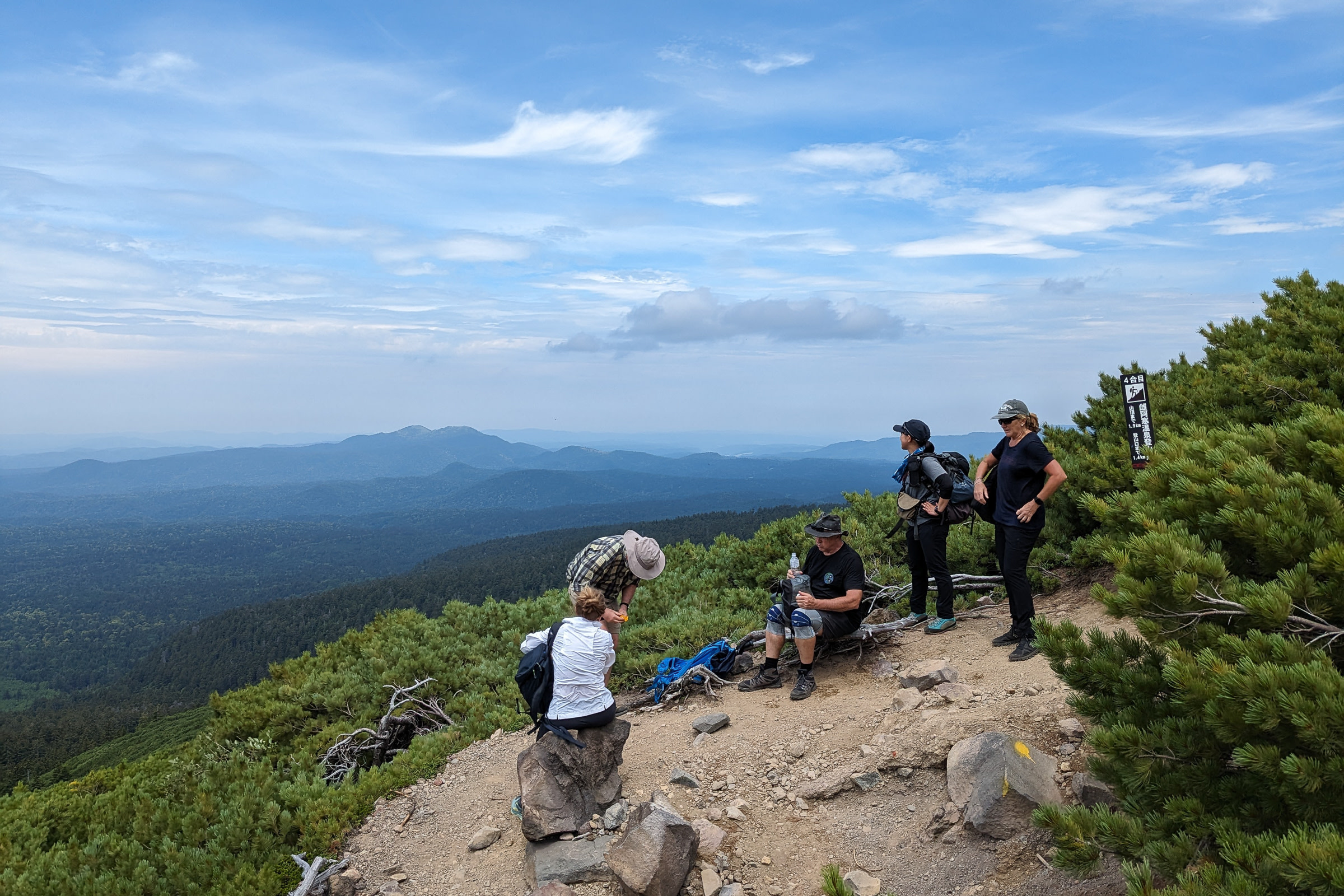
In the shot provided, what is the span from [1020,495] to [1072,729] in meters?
2.15

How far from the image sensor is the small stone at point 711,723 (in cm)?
655

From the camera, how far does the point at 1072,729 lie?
509cm

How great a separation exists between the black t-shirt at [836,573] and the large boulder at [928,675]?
2.62ft

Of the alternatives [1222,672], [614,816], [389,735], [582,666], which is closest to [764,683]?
[614,816]

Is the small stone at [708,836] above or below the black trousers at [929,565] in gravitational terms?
below

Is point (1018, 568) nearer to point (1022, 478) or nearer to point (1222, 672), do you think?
point (1022, 478)

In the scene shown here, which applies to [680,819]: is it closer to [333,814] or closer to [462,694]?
[333,814]

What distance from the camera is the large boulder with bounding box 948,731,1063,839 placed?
4359mm

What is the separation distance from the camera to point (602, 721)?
5.55 metres

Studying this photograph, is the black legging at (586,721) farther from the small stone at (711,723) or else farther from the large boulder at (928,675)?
the large boulder at (928,675)

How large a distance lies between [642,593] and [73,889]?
7965mm

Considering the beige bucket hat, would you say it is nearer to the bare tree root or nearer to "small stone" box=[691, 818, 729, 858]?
"small stone" box=[691, 818, 729, 858]

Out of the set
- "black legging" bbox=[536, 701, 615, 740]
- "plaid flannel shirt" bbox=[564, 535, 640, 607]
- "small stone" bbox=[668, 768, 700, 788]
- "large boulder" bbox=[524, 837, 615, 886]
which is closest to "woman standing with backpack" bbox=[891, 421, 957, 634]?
"plaid flannel shirt" bbox=[564, 535, 640, 607]

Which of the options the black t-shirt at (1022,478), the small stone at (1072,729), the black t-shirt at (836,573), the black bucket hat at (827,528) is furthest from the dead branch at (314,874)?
the black t-shirt at (1022,478)
